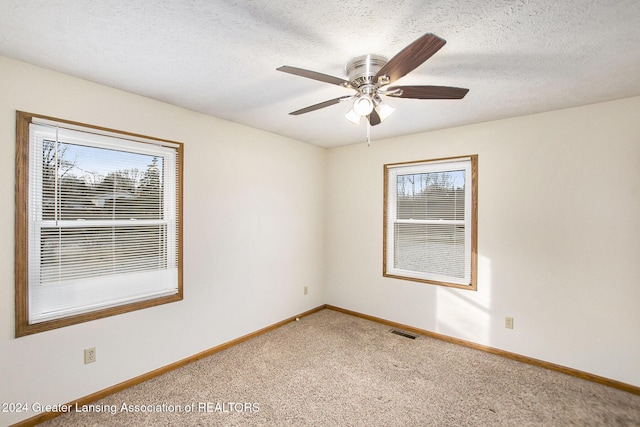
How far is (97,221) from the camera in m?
2.30

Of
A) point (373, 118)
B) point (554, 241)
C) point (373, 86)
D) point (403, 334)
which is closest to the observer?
point (373, 86)

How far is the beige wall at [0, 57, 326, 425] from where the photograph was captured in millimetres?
1957

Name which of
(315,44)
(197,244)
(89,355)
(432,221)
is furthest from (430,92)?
(89,355)

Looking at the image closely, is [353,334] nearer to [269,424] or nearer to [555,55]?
[269,424]

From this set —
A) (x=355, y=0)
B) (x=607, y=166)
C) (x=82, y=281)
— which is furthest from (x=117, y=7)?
(x=607, y=166)

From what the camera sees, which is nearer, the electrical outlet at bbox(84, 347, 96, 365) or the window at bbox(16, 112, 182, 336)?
the window at bbox(16, 112, 182, 336)

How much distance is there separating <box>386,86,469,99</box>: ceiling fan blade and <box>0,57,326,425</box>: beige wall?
2.05m

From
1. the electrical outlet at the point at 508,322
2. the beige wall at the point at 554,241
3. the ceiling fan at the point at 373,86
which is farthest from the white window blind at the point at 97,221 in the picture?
the electrical outlet at the point at 508,322

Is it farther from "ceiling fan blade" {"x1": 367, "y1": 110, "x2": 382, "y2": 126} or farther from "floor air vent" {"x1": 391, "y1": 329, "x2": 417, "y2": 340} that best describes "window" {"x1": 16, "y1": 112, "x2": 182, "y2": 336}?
"floor air vent" {"x1": 391, "y1": 329, "x2": 417, "y2": 340}

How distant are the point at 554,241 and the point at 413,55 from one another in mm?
2481

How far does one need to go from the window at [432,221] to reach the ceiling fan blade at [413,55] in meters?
2.12

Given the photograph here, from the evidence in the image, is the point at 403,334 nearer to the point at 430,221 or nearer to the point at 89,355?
the point at 430,221

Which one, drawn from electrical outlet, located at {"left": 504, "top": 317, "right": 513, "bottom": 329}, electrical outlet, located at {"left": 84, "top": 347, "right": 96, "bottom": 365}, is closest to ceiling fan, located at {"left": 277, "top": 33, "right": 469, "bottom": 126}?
electrical outlet, located at {"left": 504, "top": 317, "right": 513, "bottom": 329}

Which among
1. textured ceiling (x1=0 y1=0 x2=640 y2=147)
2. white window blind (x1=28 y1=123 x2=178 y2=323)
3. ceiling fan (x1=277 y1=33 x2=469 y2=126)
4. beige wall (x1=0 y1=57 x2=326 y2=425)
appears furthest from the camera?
white window blind (x1=28 y1=123 x2=178 y2=323)
